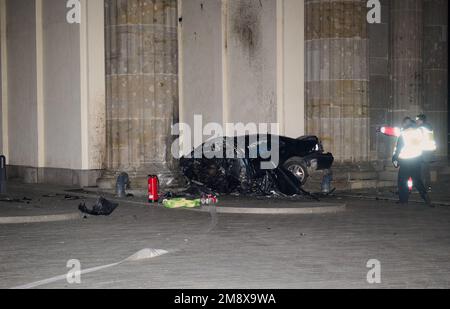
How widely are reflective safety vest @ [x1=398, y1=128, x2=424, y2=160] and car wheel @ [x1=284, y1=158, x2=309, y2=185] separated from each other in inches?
145

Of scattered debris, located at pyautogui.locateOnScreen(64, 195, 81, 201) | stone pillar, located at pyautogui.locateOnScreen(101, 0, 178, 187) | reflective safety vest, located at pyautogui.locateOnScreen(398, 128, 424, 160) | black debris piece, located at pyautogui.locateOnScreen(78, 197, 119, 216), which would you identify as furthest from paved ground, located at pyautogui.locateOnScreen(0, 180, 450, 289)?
stone pillar, located at pyautogui.locateOnScreen(101, 0, 178, 187)

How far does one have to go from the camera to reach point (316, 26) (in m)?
20.7

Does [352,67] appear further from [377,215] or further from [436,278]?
[436,278]

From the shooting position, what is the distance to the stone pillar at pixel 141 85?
64.1 ft

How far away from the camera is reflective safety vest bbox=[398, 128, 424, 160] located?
1588 cm

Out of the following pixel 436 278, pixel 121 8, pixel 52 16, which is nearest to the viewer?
pixel 436 278

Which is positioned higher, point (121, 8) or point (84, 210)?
point (121, 8)

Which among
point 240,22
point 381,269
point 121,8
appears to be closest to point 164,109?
point 121,8

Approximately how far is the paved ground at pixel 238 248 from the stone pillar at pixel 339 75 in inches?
210

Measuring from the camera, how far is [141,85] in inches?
771

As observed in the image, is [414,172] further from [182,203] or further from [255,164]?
[182,203]

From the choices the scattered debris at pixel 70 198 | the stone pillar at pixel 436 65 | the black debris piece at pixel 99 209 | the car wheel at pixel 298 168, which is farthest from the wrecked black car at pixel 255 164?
the stone pillar at pixel 436 65

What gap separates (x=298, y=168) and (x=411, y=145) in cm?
401

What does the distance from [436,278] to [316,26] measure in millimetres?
13381
